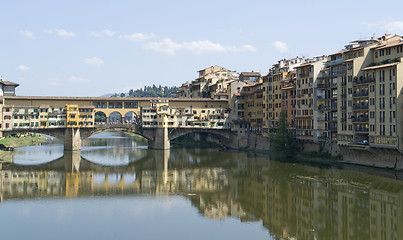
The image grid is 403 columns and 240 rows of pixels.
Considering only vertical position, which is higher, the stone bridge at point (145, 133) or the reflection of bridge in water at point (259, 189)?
the stone bridge at point (145, 133)

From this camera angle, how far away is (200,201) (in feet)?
130

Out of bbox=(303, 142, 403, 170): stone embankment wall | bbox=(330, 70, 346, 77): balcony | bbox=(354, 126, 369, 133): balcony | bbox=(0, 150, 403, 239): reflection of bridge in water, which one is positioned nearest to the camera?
bbox=(0, 150, 403, 239): reflection of bridge in water

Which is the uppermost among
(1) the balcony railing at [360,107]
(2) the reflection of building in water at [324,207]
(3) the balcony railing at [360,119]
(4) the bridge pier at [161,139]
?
(1) the balcony railing at [360,107]

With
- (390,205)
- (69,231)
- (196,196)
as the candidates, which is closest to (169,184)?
(196,196)

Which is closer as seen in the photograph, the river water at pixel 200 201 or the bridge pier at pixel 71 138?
the river water at pixel 200 201

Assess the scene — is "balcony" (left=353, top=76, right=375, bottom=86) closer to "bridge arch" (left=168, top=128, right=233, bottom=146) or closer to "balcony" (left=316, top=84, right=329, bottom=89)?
"balcony" (left=316, top=84, right=329, bottom=89)

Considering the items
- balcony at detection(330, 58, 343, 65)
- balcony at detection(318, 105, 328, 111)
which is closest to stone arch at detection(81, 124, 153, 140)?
balcony at detection(318, 105, 328, 111)

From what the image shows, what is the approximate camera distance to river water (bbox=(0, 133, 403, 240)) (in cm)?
3075

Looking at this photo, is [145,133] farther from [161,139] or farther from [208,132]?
[208,132]

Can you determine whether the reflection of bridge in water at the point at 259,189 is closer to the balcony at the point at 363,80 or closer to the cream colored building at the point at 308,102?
the cream colored building at the point at 308,102

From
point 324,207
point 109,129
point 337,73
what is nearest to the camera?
point 324,207

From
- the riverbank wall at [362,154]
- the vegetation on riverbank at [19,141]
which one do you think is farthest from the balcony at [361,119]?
the vegetation on riverbank at [19,141]

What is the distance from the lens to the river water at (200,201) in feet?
101

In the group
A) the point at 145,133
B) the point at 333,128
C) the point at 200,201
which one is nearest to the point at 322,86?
the point at 333,128
